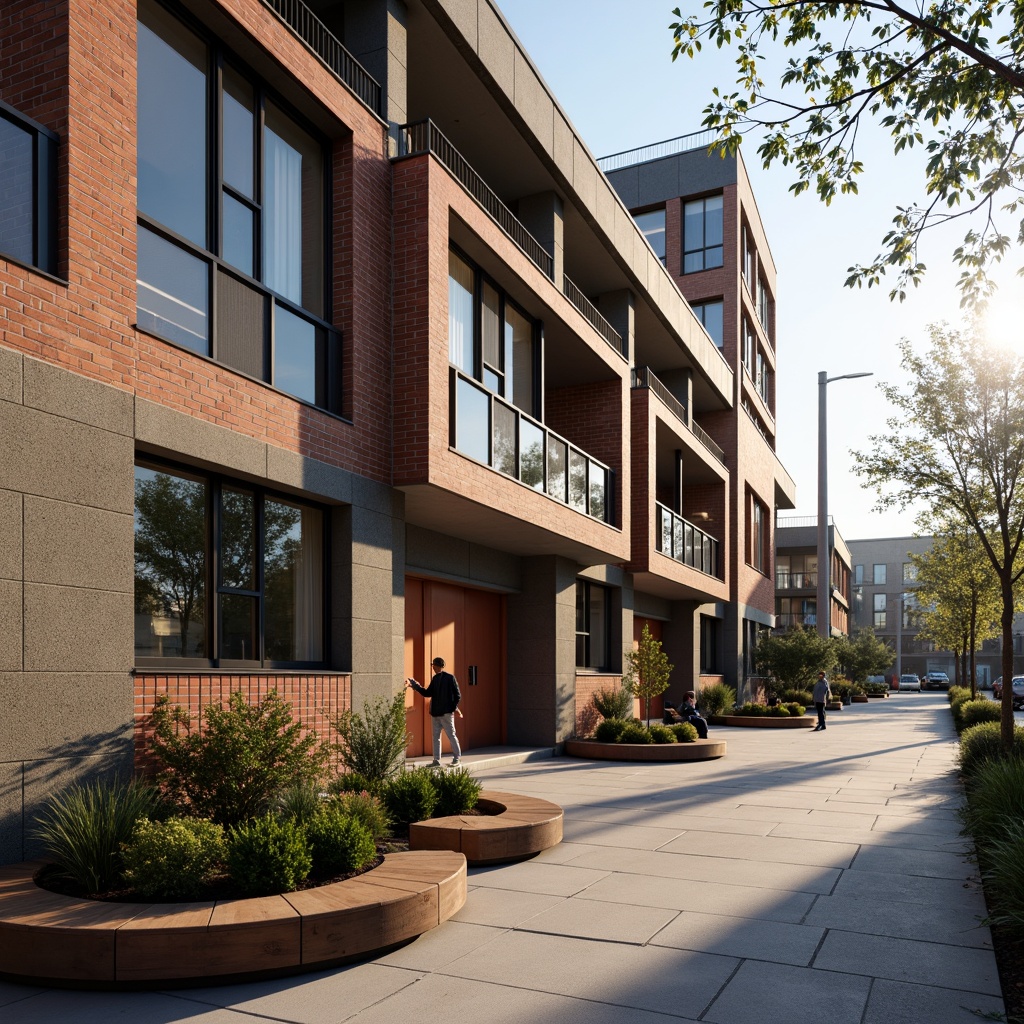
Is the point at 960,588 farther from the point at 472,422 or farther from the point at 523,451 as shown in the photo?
the point at 472,422

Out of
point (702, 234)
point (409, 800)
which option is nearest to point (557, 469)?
point (409, 800)

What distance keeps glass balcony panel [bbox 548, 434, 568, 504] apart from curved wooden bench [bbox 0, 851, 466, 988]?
36.8 ft

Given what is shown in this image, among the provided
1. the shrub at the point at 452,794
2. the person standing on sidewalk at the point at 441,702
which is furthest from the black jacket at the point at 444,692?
the shrub at the point at 452,794

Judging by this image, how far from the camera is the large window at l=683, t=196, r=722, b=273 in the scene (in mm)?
34312

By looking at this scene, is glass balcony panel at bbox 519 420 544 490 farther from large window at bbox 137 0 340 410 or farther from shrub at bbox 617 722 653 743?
shrub at bbox 617 722 653 743

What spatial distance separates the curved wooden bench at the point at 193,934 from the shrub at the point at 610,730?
12549 millimetres

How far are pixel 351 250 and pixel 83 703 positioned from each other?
6.65 m

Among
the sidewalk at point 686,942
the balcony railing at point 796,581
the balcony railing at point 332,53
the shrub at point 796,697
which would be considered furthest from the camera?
the balcony railing at point 796,581

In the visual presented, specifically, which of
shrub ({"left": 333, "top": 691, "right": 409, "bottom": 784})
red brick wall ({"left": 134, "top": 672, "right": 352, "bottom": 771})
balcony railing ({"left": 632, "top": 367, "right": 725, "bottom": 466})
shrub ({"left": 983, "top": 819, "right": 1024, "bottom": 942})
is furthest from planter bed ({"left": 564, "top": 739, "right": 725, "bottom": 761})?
shrub ({"left": 983, "top": 819, "right": 1024, "bottom": 942})

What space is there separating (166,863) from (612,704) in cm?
1481

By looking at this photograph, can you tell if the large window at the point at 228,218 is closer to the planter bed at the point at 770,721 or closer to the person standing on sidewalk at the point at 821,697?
the planter bed at the point at 770,721

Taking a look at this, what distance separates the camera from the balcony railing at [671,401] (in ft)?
76.9

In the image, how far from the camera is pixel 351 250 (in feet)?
40.3

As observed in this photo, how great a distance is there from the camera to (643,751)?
17.8 meters
